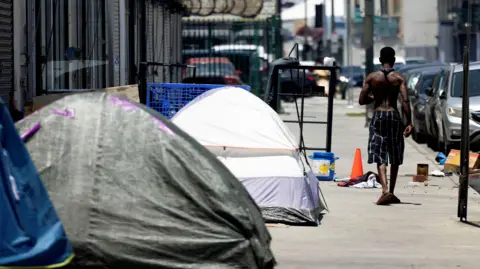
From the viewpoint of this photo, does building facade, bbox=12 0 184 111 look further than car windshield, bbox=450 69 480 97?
No

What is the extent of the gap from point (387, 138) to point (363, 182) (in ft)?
→ 6.96

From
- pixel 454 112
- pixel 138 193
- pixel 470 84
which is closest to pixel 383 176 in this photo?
pixel 138 193

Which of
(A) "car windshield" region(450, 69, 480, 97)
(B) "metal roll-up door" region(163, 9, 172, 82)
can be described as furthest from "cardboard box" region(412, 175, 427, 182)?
(B) "metal roll-up door" region(163, 9, 172, 82)

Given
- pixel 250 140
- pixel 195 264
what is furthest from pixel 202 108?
pixel 195 264

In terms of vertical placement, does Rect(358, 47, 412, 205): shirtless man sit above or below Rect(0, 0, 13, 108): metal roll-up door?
below

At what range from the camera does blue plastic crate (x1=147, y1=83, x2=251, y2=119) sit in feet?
49.0

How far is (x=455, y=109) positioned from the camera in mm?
21203

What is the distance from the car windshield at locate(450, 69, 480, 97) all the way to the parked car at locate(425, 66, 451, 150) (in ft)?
1.04

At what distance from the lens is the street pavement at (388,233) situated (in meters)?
9.96

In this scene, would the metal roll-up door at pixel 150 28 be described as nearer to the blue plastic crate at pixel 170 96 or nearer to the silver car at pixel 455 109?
the silver car at pixel 455 109

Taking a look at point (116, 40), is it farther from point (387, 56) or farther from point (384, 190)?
point (384, 190)

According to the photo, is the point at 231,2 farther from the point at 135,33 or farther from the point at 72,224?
the point at 72,224

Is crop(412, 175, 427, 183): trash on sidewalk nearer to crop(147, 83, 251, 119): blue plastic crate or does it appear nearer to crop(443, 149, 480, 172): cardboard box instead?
crop(443, 149, 480, 172): cardboard box

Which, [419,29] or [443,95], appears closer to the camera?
[443,95]
